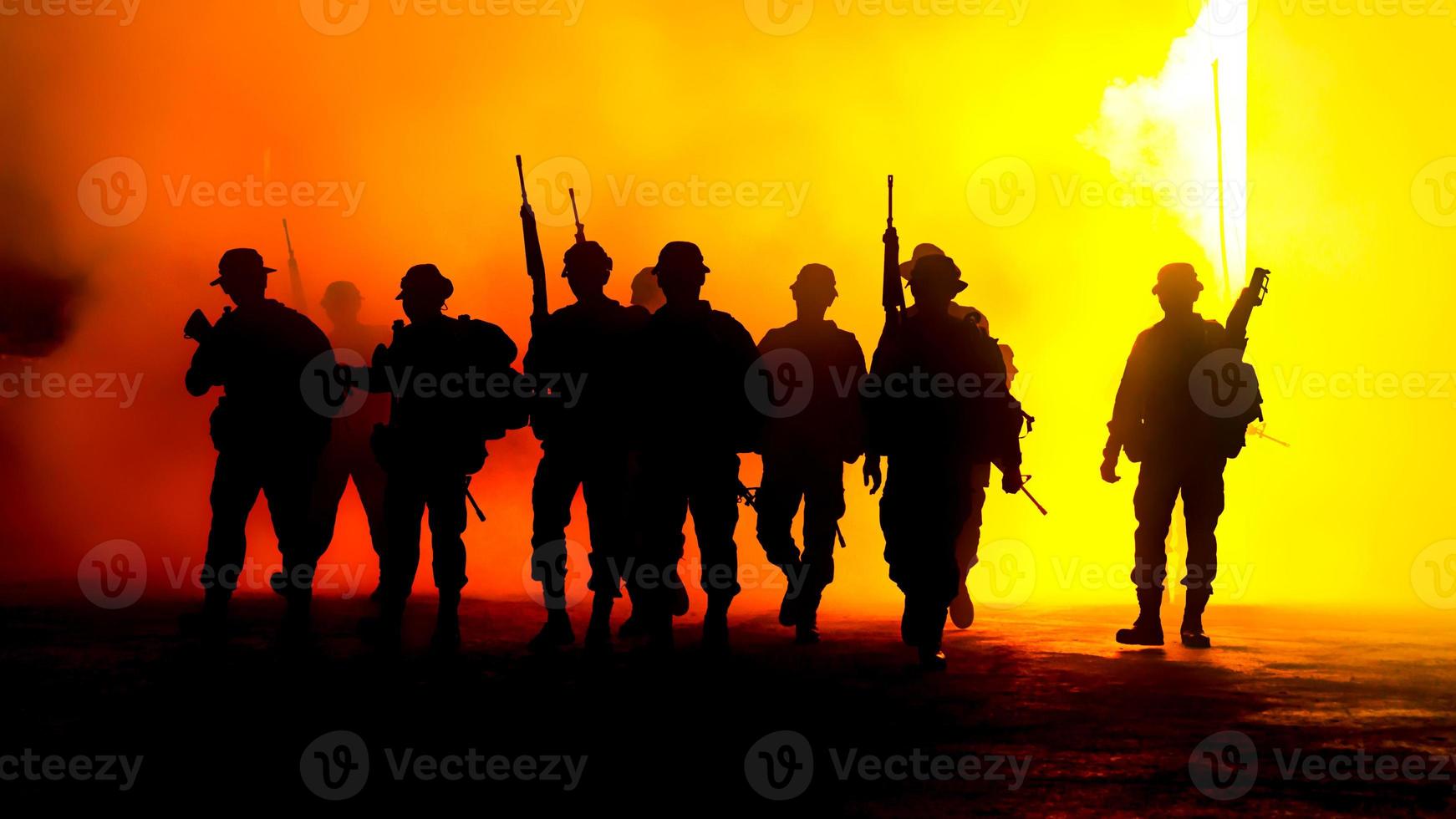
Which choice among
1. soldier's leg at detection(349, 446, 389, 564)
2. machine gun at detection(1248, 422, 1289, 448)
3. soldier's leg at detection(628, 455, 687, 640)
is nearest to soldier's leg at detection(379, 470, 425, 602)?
soldier's leg at detection(628, 455, 687, 640)

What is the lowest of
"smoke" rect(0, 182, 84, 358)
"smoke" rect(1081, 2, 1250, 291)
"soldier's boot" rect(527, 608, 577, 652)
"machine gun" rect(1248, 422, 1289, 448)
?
"soldier's boot" rect(527, 608, 577, 652)

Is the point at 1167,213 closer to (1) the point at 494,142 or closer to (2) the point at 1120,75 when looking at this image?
(2) the point at 1120,75

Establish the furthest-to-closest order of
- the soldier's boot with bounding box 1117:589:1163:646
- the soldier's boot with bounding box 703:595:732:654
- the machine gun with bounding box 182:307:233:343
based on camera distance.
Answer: the soldier's boot with bounding box 1117:589:1163:646
the machine gun with bounding box 182:307:233:343
the soldier's boot with bounding box 703:595:732:654

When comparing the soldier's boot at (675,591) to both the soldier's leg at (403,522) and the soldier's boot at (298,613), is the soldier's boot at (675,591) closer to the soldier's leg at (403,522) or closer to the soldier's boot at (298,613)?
the soldier's leg at (403,522)

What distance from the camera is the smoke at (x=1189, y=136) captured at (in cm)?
2059

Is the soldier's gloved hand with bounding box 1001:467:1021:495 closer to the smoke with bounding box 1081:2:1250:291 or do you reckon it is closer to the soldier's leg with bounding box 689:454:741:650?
the soldier's leg with bounding box 689:454:741:650

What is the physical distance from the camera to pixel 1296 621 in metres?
12.1

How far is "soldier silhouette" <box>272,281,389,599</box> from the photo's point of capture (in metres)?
11.2

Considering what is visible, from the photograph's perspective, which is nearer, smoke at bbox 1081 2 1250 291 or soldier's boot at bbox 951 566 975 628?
soldier's boot at bbox 951 566 975 628

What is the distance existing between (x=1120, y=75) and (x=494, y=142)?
339 inches

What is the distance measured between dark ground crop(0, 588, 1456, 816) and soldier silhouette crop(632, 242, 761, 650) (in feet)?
1.85

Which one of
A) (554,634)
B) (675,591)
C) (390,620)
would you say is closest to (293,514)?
(390,620)

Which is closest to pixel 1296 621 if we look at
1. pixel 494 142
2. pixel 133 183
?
pixel 494 142

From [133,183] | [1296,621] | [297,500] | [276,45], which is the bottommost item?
[1296,621]
